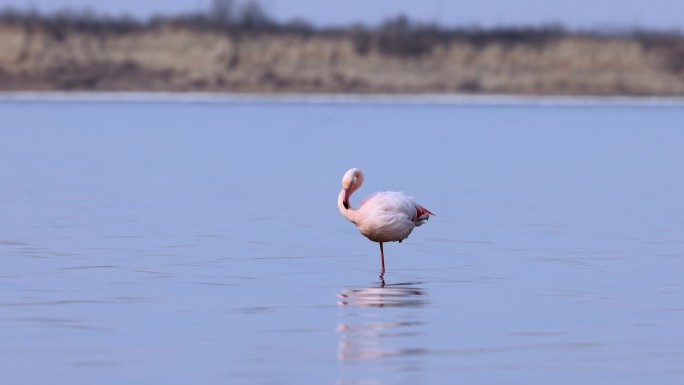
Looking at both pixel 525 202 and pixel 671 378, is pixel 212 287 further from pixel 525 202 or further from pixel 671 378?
pixel 525 202

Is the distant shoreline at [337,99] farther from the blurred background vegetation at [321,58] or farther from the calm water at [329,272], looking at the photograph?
the calm water at [329,272]

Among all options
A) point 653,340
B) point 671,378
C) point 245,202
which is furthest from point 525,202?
point 671,378

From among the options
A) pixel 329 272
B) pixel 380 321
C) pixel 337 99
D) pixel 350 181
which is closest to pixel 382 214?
pixel 350 181

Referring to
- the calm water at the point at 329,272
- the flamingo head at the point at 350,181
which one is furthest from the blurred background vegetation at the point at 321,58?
the flamingo head at the point at 350,181

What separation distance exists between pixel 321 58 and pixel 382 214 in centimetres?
6595

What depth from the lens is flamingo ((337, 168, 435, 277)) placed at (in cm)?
1212

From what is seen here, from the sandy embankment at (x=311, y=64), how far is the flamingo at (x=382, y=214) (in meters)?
60.6

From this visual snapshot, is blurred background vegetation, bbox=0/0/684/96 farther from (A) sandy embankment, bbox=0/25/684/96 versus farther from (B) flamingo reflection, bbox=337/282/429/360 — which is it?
(B) flamingo reflection, bbox=337/282/429/360

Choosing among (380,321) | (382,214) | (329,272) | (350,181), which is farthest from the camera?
(350,181)

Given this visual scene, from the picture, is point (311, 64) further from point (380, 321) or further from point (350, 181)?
point (380, 321)

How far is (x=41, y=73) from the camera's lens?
244ft

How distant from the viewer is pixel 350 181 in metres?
12.4

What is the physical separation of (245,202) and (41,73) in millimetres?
58113

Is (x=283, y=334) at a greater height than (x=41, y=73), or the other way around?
(x=41, y=73)
